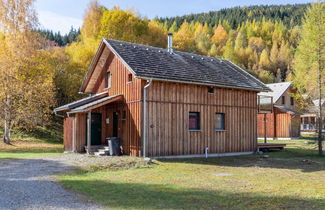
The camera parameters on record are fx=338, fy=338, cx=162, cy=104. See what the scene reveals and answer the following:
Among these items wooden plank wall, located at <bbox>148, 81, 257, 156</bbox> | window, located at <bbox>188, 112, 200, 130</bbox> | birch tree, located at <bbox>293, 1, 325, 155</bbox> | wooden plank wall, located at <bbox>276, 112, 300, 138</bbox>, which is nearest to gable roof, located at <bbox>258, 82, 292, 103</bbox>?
wooden plank wall, located at <bbox>276, 112, 300, 138</bbox>

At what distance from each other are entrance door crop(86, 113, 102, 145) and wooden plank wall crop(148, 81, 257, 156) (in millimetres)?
5325

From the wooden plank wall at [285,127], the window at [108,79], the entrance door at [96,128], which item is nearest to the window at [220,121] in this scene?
the window at [108,79]

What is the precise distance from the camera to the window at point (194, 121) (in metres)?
20.0

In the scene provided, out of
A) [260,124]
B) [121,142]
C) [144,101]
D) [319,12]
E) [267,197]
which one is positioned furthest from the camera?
[260,124]

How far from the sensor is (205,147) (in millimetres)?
20219

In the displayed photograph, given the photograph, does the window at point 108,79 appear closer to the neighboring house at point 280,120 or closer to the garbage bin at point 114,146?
the garbage bin at point 114,146

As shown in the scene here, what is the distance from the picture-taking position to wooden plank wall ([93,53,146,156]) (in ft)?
59.6

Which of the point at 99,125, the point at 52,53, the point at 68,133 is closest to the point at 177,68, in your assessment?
the point at 99,125

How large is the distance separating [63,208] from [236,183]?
6.03m

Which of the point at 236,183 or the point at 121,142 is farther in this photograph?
the point at 121,142

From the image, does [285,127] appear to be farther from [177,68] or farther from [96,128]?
[96,128]

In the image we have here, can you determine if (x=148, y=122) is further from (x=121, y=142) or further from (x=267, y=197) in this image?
(x=267, y=197)

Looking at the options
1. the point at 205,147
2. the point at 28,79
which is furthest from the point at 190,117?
the point at 28,79

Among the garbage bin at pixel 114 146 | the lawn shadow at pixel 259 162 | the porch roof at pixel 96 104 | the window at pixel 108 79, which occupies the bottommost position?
the lawn shadow at pixel 259 162
